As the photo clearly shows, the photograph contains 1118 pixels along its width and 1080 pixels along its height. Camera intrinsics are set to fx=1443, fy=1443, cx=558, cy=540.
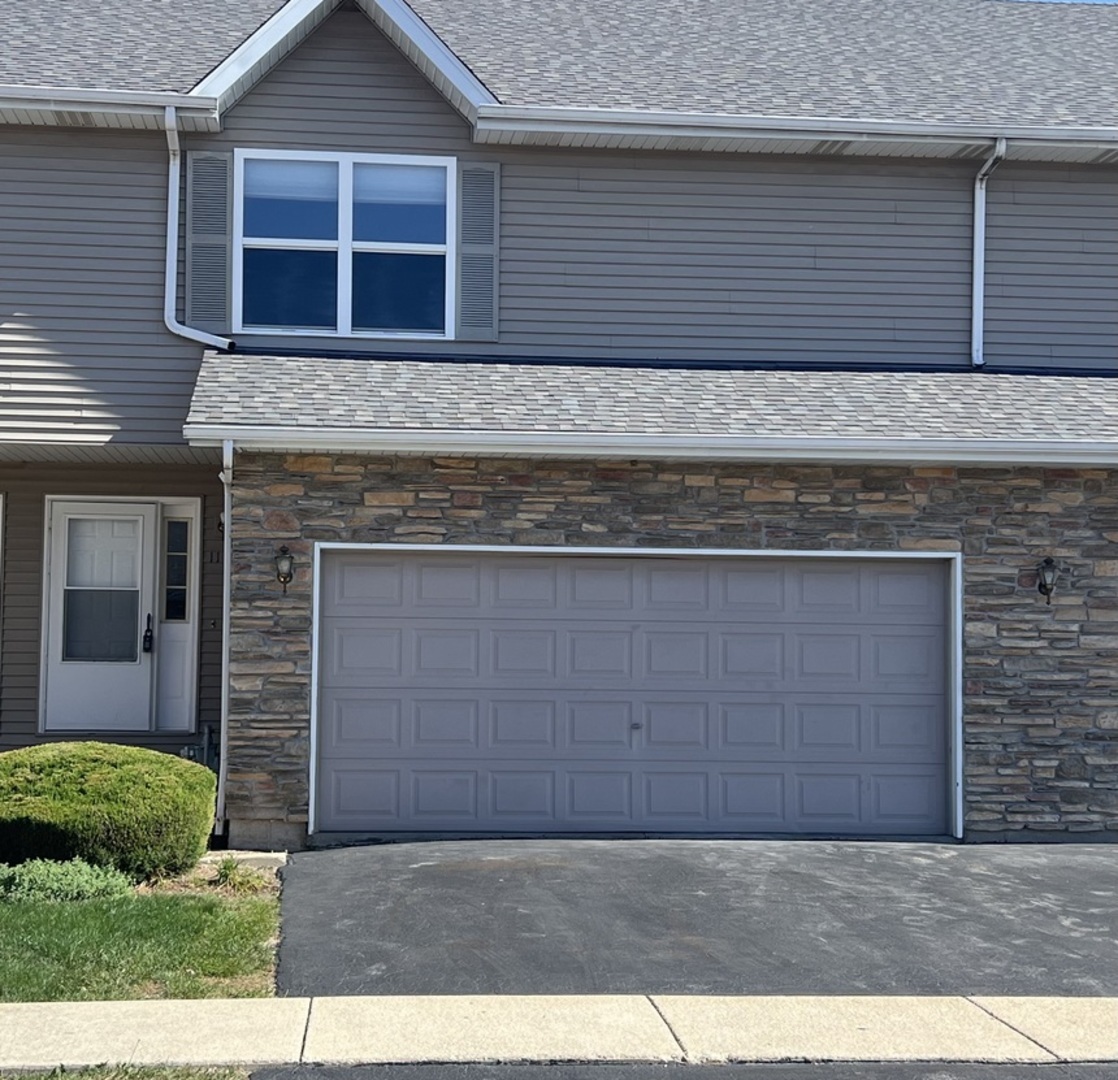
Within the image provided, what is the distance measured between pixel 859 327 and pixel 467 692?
488 cm

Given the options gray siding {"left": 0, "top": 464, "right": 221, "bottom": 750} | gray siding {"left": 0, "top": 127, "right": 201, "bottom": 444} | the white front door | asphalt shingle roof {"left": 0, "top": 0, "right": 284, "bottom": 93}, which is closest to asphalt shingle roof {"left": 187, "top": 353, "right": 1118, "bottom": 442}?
gray siding {"left": 0, "top": 127, "right": 201, "bottom": 444}

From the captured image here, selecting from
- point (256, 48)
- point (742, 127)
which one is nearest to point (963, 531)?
point (742, 127)

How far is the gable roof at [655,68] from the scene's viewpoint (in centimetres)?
1236

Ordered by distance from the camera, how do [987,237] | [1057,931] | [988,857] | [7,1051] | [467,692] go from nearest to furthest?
[7,1051] → [1057,931] → [988,857] → [467,692] → [987,237]

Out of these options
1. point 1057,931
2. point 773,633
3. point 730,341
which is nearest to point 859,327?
point 730,341

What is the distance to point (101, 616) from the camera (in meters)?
13.4

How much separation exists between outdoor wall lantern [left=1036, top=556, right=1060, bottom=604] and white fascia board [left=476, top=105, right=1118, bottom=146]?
3941mm

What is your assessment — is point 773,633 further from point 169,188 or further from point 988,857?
point 169,188

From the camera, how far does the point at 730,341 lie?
12.9 m

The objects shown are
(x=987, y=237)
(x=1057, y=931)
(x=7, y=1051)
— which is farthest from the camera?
(x=987, y=237)

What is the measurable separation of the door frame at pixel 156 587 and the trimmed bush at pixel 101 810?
336 centimetres

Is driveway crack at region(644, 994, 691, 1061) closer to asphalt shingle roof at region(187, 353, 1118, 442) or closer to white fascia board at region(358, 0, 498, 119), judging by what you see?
asphalt shingle roof at region(187, 353, 1118, 442)

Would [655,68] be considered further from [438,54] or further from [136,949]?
[136,949]

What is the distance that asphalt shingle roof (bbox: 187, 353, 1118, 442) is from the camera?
1112 cm
